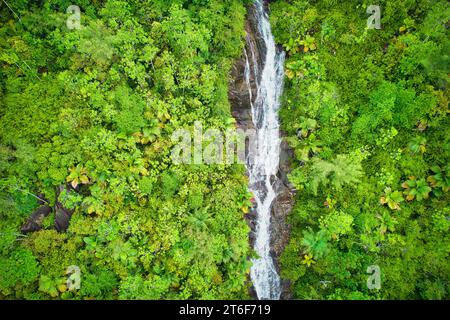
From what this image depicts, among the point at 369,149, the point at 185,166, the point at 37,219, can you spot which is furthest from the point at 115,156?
the point at 369,149

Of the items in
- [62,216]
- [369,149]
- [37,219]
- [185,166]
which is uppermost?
[369,149]

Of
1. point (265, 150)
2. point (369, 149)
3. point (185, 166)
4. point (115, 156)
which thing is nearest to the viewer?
point (115, 156)

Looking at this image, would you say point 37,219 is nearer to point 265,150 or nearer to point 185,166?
point 185,166

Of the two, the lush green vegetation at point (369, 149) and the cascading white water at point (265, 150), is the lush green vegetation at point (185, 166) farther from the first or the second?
the cascading white water at point (265, 150)

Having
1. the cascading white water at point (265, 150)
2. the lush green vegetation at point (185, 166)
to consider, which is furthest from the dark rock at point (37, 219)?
the cascading white water at point (265, 150)

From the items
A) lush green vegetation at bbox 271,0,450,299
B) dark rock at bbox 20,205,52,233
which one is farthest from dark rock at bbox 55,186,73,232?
lush green vegetation at bbox 271,0,450,299

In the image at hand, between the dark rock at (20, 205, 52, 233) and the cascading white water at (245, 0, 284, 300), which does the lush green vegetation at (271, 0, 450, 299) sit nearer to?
the cascading white water at (245, 0, 284, 300)
